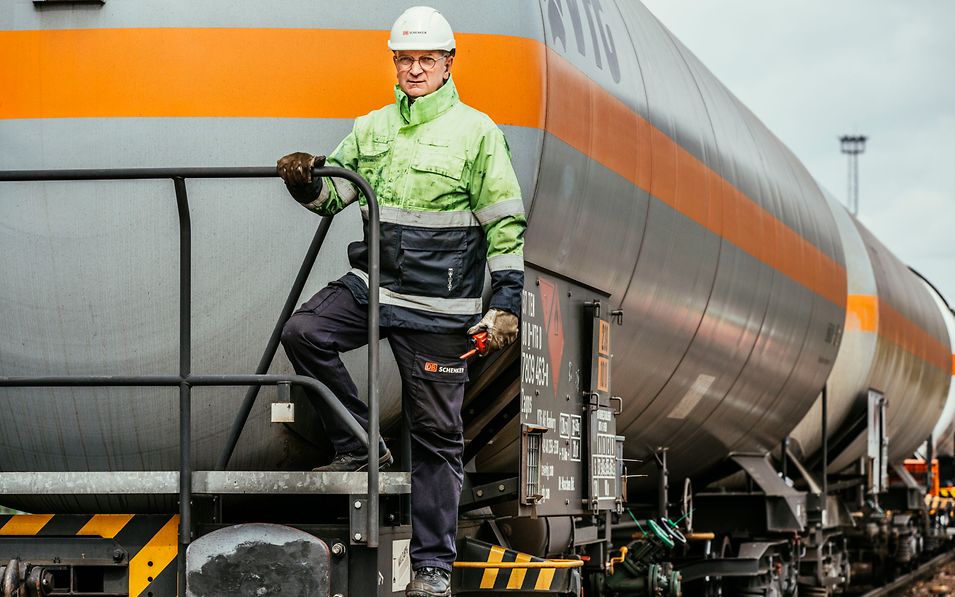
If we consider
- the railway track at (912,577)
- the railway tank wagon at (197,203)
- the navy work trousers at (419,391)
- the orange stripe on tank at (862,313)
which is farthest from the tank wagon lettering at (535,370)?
the railway track at (912,577)

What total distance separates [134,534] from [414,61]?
1834 millimetres

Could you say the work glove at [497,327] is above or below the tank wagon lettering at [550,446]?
above

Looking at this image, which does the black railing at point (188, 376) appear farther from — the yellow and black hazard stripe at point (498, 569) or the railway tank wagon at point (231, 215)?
the yellow and black hazard stripe at point (498, 569)

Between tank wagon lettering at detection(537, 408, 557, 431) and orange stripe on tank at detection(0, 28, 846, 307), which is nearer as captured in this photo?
orange stripe on tank at detection(0, 28, 846, 307)

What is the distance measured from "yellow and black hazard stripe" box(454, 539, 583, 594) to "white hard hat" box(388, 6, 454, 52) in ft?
6.43

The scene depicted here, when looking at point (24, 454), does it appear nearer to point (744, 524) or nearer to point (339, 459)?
point (339, 459)

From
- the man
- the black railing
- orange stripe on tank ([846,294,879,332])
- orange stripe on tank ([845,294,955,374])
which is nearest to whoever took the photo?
the black railing

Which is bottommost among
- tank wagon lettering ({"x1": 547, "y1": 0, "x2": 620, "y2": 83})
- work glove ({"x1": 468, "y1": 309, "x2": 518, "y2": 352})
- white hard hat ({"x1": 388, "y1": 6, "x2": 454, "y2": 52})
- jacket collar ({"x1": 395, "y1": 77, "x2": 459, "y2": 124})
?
work glove ({"x1": 468, "y1": 309, "x2": 518, "y2": 352})

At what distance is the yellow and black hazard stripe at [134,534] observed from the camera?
4.33 m

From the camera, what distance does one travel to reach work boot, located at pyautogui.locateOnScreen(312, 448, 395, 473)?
426 cm

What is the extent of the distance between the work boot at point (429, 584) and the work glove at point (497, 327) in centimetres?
77

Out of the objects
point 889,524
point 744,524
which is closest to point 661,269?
point 744,524

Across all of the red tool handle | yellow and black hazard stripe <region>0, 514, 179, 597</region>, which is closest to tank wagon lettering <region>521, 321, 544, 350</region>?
the red tool handle

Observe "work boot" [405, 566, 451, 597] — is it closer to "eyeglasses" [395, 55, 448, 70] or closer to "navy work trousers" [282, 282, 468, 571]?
"navy work trousers" [282, 282, 468, 571]
